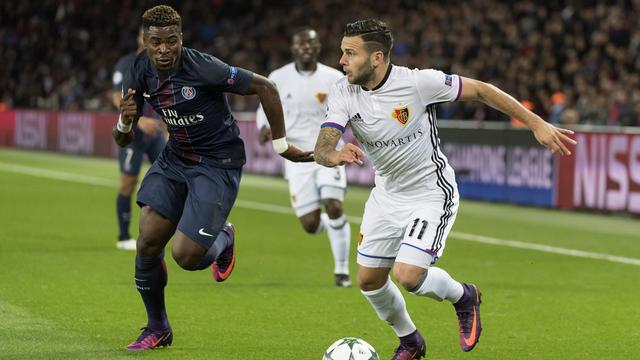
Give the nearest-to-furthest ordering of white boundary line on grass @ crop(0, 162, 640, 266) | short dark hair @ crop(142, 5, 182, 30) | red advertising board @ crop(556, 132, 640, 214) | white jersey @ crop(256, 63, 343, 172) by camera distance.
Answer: short dark hair @ crop(142, 5, 182, 30) < white jersey @ crop(256, 63, 343, 172) < white boundary line on grass @ crop(0, 162, 640, 266) < red advertising board @ crop(556, 132, 640, 214)

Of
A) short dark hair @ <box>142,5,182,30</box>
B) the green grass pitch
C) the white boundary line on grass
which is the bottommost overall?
the white boundary line on grass

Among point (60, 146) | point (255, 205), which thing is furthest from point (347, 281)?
point (60, 146)

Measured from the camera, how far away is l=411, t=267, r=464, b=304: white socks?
738 cm

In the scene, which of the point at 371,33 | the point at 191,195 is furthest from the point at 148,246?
the point at 371,33

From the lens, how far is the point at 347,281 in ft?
36.3

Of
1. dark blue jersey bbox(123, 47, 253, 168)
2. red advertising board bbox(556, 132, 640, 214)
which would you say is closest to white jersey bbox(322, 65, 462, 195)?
dark blue jersey bbox(123, 47, 253, 168)

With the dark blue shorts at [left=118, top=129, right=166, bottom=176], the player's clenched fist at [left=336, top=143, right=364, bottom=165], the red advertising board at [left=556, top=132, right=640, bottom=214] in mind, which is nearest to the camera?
the player's clenched fist at [left=336, top=143, right=364, bottom=165]

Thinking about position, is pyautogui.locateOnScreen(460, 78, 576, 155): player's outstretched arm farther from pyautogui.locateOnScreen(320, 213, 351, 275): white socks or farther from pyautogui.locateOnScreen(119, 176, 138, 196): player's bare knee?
pyautogui.locateOnScreen(119, 176, 138, 196): player's bare knee

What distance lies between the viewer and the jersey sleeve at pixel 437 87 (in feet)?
24.0

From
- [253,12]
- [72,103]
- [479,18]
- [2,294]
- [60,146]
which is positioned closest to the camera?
[2,294]

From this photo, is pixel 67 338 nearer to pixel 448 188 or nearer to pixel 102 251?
pixel 448 188

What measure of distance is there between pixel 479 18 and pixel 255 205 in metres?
8.77

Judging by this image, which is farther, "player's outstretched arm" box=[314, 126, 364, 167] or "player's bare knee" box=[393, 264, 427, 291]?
"player's bare knee" box=[393, 264, 427, 291]

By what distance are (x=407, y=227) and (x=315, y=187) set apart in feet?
13.5
